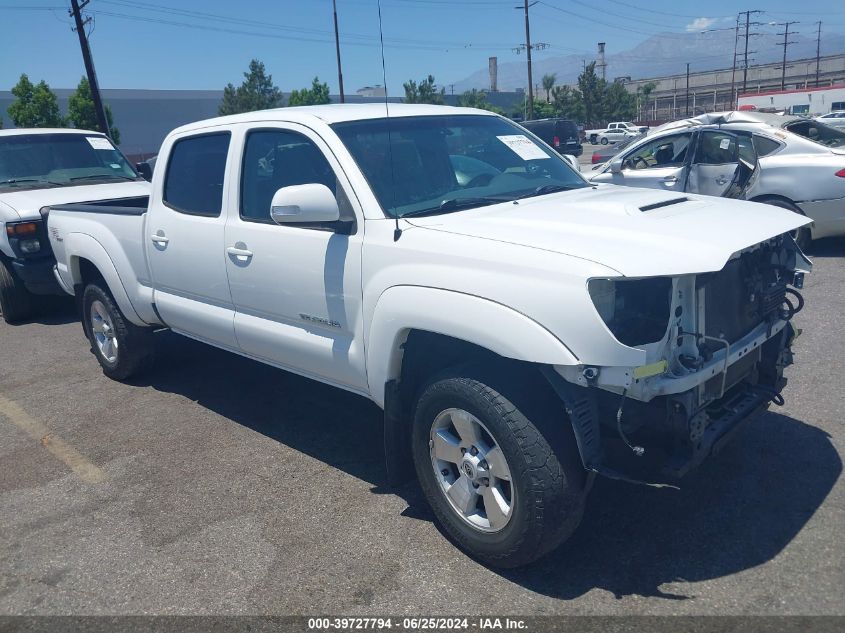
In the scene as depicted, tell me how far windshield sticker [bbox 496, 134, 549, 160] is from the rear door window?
1.75 metres

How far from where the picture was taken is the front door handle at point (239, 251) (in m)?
4.23

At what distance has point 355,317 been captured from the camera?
3648 mm

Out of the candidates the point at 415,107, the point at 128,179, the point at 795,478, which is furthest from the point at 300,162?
the point at 128,179

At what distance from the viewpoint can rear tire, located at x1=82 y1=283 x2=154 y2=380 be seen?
5.82m

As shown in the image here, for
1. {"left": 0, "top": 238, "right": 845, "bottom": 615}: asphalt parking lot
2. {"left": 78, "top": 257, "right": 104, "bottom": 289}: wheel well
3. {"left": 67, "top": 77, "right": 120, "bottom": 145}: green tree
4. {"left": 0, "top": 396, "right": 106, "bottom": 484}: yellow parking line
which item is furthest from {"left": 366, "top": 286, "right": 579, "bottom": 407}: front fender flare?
{"left": 67, "top": 77, "right": 120, "bottom": 145}: green tree

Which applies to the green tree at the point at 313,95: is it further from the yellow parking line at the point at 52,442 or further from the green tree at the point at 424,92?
the yellow parking line at the point at 52,442

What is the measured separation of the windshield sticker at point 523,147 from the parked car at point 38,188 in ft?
17.8

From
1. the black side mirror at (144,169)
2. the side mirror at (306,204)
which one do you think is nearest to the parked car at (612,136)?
the black side mirror at (144,169)

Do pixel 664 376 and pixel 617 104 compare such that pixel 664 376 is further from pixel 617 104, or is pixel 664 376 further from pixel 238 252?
pixel 617 104

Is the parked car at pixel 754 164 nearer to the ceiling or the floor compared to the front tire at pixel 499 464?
nearer to the ceiling

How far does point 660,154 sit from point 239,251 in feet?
21.2

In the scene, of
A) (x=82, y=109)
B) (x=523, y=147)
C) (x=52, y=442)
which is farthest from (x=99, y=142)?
(x=82, y=109)

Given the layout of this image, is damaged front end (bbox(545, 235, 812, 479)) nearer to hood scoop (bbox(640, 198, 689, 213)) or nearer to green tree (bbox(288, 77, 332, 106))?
hood scoop (bbox(640, 198, 689, 213))

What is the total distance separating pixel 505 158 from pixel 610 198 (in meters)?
0.82
